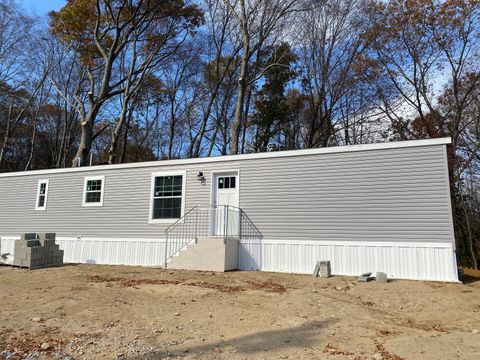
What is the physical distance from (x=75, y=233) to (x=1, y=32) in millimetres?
18058

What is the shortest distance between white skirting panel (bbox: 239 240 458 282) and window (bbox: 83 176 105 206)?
229 inches

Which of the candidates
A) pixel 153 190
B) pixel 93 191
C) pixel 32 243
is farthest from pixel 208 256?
pixel 93 191

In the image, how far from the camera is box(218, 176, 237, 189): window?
38.1ft

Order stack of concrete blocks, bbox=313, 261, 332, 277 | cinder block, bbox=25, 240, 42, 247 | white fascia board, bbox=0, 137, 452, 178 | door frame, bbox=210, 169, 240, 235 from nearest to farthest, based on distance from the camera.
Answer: white fascia board, bbox=0, 137, 452, 178
stack of concrete blocks, bbox=313, 261, 332, 277
cinder block, bbox=25, 240, 42, 247
door frame, bbox=210, 169, 240, 235

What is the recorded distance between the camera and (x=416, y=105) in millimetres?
20031

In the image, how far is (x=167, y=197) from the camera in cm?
1236

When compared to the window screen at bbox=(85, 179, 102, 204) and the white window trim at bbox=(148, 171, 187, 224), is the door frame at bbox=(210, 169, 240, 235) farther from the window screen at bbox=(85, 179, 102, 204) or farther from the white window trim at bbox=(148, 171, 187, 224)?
the window screen at bbox=(85, 179, 102, 204)

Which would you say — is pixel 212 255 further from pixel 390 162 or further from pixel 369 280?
pixel 390 162

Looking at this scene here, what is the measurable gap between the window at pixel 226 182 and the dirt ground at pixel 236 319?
330 cm

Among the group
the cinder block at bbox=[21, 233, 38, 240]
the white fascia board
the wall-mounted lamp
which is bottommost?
the cinder block at bbox=[21, 233, 38, 240]

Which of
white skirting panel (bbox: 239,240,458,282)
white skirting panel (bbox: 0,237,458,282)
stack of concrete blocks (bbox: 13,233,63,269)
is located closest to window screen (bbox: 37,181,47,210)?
stack of concrete blocks (bbox: 13,233,63,269)

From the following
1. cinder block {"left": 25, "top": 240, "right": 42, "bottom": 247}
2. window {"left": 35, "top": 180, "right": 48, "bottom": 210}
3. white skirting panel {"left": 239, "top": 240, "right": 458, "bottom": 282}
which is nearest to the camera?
white skirting panel {"left": 239, "top": 240, "right": 458, "bottom": 282}

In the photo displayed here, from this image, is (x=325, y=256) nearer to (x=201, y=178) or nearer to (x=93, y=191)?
(x=201, y=178)

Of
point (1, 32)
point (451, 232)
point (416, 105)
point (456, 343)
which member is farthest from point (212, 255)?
point (1, 32)
